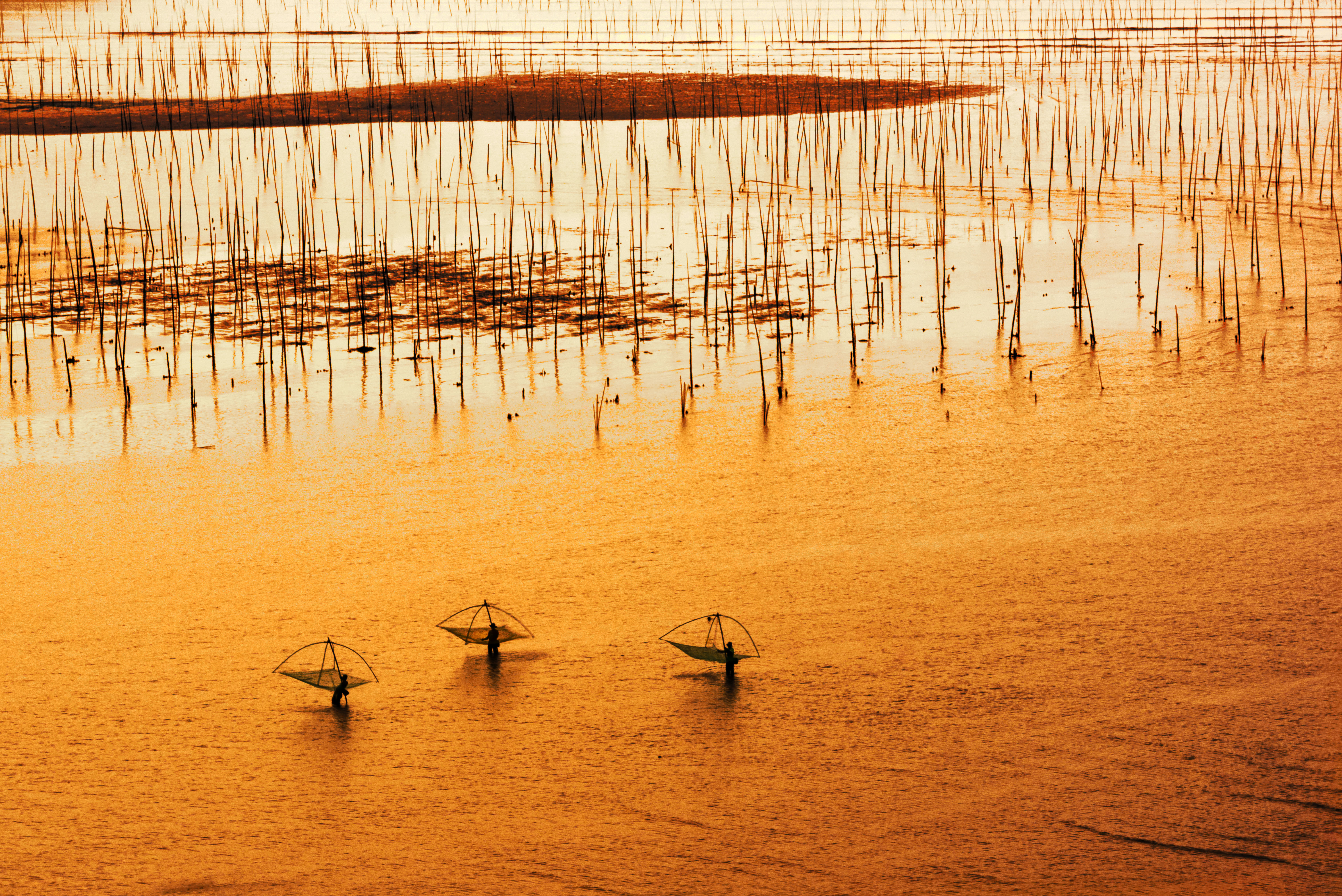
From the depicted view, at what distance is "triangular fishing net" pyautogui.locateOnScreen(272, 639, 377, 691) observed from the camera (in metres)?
2.39

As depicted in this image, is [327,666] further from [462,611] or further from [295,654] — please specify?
[462,611]

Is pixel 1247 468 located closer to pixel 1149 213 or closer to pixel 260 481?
pixel 260 481

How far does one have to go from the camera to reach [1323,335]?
4477 mm

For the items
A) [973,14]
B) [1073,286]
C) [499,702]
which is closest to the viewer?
[499,702]

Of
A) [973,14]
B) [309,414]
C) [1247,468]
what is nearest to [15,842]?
[309,414]

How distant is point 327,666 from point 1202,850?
1.58 metres

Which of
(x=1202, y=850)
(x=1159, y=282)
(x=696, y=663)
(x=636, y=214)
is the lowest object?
(x=1202, y=850)

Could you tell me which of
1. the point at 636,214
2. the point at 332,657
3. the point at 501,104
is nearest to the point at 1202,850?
the point at 332,657

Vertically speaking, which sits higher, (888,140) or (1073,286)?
(888,140)

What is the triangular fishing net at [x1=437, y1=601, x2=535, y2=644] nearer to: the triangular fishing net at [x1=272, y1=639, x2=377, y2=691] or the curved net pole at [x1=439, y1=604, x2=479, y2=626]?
the curved net pole at [x1=439, y1=604, x2=479, y2=626]

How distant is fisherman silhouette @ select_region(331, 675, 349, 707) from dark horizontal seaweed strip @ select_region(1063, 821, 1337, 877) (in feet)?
4.24

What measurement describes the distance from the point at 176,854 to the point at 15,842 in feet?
0.87

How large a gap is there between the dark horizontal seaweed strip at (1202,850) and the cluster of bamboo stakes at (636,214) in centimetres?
213

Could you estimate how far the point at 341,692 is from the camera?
2.39m
